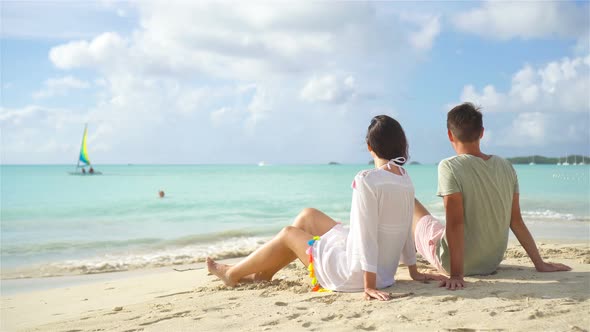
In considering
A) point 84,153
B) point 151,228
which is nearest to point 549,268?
point 151,228

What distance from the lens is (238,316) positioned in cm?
344

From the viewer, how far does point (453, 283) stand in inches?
144

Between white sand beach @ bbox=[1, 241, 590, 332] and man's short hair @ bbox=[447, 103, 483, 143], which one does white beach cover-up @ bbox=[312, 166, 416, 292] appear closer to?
white sand beach @ bbox=[1, 241, 590, 332]

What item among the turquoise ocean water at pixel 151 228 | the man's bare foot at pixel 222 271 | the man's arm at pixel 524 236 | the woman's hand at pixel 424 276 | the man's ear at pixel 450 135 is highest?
the man's ear at pixel 450 135

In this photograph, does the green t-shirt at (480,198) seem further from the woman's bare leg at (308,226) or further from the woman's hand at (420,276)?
the woman's bare leg at (308,226)

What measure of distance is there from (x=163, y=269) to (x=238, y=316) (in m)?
4.21

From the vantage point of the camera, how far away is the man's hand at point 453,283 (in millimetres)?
3654

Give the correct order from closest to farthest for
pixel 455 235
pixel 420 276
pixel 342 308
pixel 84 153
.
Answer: pixel 342 308 < pixel 455 235 < pixel 420 276 < pixel 84 153

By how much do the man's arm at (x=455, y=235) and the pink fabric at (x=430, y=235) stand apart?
27 centimetres

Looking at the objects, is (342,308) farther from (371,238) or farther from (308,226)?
(308,226)

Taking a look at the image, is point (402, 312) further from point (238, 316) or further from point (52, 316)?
point (52, 316)

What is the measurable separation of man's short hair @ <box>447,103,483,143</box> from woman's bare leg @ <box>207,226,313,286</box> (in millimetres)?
1451

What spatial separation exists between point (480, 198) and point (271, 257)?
1792 millimetres

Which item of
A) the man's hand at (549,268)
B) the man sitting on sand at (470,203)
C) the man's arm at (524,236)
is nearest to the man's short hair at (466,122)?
the man sitting on sand at (470,203)
